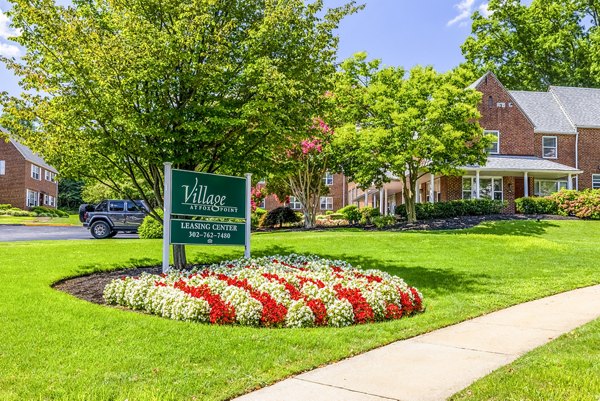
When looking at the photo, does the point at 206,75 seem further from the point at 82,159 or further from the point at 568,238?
the point at 568,238

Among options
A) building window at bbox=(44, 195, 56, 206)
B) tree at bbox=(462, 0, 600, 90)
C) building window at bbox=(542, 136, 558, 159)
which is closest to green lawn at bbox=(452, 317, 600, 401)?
building window at bbox=(542, 136, 558, 159)

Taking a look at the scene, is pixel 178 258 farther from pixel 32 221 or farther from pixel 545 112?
pixel 32 221

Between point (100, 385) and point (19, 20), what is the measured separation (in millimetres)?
→ 8397

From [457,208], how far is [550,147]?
10.6m

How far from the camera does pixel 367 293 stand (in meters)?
8.00

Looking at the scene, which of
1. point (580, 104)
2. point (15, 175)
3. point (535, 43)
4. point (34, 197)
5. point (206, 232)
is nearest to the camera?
point (206, 232)

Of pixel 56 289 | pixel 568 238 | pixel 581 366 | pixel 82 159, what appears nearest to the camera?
pixel 581 366

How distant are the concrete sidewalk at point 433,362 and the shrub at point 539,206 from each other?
72.5 feet

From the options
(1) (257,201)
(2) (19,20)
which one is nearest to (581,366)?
(2) (19,20)

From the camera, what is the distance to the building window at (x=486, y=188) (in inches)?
1256

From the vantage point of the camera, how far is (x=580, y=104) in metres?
37.5

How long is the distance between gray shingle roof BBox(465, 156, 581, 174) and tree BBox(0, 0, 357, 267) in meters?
20.8

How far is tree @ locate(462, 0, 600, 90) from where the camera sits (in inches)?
1828

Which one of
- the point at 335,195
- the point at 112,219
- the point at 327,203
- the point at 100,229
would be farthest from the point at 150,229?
the point at 335,195
